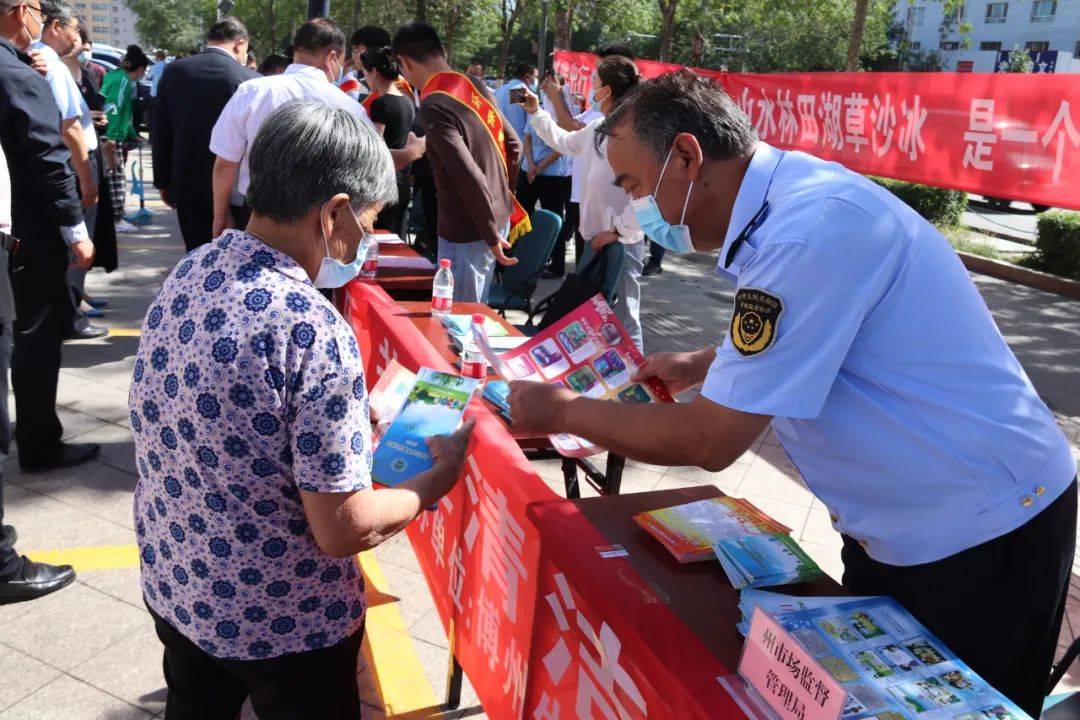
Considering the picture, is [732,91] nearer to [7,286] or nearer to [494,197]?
[494,197]

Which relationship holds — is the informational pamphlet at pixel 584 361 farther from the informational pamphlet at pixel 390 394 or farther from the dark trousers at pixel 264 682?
the dark trousers at pixel 264 682

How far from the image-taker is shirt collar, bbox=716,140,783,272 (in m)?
1.50

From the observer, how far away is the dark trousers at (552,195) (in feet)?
27.1

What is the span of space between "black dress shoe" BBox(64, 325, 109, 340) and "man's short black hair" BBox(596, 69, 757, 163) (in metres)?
4.95

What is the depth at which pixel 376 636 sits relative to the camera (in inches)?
114

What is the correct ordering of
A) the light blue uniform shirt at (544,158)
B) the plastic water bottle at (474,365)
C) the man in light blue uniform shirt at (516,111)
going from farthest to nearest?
the man in light blue uniform shirt at (516,111), the light blue uniform shirt at (544,158), the plastic water bottle at (474,365)

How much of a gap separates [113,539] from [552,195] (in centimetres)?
587

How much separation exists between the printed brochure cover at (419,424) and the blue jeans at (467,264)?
250cm

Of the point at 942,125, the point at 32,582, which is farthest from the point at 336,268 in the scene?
the point at 942,125

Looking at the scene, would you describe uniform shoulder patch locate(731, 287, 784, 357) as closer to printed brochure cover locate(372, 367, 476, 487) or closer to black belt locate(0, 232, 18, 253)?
printed brochure cover locate(372, 367, 476, 487)

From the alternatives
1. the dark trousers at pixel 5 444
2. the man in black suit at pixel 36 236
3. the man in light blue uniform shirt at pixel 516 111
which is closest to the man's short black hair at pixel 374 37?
the man in light blue uniform shirt at pixel 516 111

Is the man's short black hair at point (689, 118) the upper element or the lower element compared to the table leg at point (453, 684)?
upper

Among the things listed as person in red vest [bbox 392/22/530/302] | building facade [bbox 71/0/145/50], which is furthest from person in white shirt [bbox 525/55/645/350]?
building facade [bbox 71/0/145/50]

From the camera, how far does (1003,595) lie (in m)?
1.50
